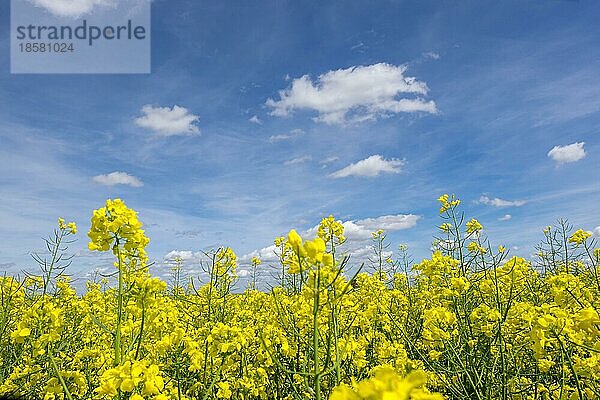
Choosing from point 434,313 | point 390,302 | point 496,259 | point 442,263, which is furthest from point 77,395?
point 390,302

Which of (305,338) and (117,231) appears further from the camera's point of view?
(305,338)

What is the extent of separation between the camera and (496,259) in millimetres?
3826

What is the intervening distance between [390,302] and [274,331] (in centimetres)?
240

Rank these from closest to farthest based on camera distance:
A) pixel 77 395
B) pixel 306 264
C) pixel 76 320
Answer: pixel 306 264
pixel 77 395
pixel 76 320

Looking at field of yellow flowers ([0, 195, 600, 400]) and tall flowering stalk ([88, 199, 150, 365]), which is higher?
tall flowering stalk ([88, 199, 150, 365])

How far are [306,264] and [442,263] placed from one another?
2.37 m

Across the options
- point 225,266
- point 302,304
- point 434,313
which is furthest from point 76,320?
point 434,313

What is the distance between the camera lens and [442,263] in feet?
13.3

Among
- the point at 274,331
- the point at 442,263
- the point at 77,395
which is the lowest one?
the point at 77,395

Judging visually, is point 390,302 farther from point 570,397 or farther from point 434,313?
point 570,397

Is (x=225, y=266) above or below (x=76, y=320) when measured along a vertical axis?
above

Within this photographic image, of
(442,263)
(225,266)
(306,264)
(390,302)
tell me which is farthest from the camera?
(390,302)

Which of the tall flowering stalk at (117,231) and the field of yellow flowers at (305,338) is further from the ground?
the tall flowering stalk at (117,231)

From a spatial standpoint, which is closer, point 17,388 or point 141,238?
point 141,238
